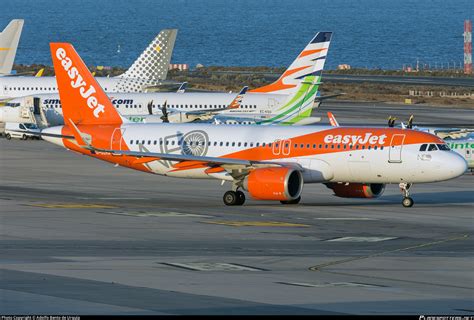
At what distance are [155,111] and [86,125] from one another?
32.2 meters

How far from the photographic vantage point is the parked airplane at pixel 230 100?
84.2m

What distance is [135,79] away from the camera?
10950 cm

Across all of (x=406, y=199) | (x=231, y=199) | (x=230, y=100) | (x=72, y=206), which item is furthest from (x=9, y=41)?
(x=406, y=199)

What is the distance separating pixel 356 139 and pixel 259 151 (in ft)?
14.4

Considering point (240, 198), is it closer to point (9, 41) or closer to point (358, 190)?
point (358, 190)

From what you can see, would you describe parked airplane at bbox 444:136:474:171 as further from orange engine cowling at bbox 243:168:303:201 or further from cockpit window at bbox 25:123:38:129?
cockpit window at bbox 25:123:38:129

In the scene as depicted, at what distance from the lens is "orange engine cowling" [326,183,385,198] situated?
57594 mm

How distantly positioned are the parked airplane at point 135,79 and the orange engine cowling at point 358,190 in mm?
51831

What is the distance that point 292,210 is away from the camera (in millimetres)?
54875

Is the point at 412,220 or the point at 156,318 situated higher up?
the point at 412,220

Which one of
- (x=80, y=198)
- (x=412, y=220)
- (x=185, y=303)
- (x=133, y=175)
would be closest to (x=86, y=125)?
(x=80, y=198)

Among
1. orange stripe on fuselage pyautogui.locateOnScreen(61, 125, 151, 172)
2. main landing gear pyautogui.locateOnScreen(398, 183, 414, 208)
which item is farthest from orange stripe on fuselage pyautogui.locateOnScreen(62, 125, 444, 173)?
main landing gear pyautogui.locateOnScreen(398, 183, 414, 208)

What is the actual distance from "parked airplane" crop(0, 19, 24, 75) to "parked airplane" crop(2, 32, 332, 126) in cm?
1261

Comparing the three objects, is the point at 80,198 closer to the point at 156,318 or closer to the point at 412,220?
the point at 412,220
